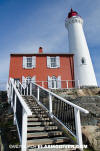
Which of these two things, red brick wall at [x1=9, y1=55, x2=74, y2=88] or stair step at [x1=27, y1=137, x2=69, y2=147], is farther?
red brick wall at [x1=9, y1=55, x2=74, y2=88]

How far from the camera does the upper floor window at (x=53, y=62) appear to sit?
→ 1599 centimetres

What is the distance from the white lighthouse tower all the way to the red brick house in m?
2.15

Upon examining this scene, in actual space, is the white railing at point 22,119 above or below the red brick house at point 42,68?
below

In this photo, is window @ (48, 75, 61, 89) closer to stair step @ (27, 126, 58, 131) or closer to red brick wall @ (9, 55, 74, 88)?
red brick wall @ (9, 55, 74, 88)

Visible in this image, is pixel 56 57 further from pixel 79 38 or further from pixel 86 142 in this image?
pixel 86 142

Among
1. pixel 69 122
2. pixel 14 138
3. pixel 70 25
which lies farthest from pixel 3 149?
pixel 70 25

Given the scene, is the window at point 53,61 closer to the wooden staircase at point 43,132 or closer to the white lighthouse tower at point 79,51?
the white lighthouse tower at point 79,51

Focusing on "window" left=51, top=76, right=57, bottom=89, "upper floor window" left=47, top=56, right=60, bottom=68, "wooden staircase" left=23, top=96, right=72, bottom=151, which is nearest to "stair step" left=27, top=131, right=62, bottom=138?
"wooden staircase" left=23, top=96, right=72, bottom=151

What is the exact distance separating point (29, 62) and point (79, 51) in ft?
25.5

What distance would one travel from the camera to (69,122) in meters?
4.01

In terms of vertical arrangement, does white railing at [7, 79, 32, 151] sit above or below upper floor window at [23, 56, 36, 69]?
below

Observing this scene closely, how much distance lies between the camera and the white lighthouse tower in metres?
17.5

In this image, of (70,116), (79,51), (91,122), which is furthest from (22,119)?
(79,51)

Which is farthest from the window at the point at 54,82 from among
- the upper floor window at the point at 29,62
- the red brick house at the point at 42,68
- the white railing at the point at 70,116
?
the white railing at the point at 70,116
